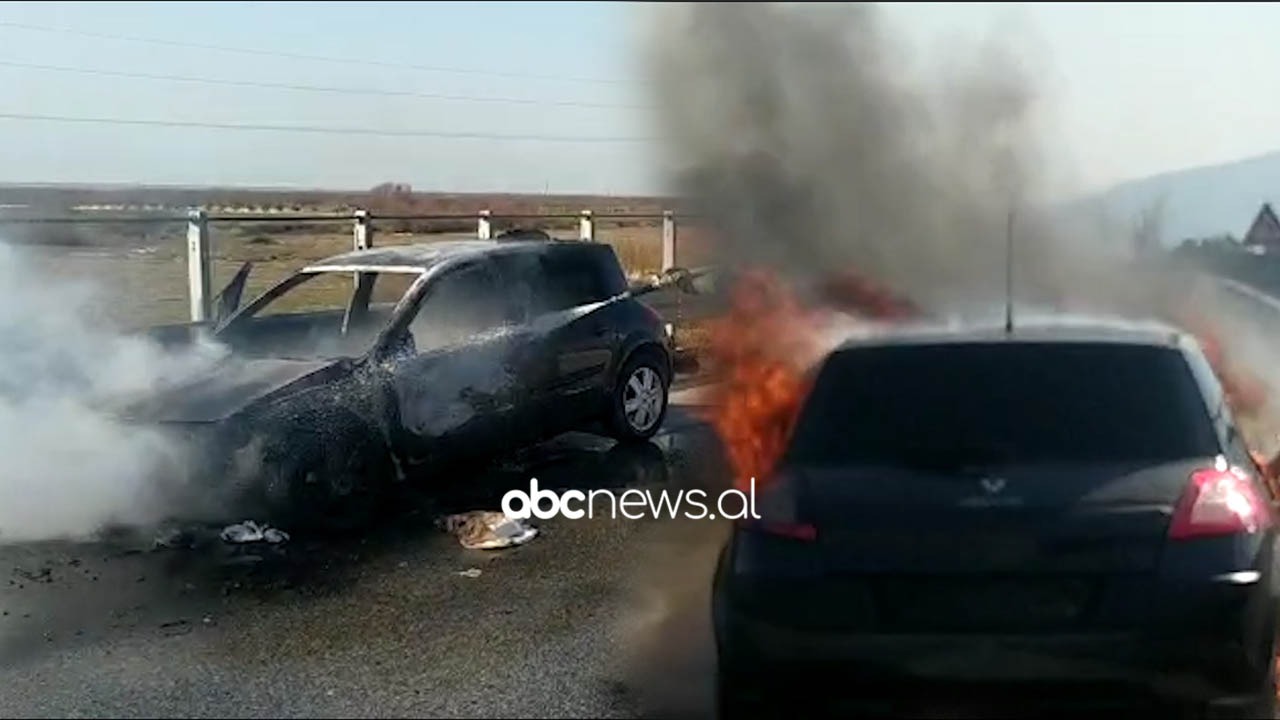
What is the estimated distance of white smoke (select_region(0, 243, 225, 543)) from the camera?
6.87 metres

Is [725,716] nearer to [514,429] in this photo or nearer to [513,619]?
[513,619]

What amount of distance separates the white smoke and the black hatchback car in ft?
13.8

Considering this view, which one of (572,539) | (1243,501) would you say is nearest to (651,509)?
(572,539)

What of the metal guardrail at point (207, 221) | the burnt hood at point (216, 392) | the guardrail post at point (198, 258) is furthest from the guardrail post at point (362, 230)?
the burnt hood at point (216, 392)

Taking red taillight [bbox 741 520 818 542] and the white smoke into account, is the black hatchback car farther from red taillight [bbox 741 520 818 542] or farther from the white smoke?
the white smoke

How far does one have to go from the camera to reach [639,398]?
8.91 meters

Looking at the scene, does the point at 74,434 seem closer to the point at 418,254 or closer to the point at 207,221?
the point at 418,254

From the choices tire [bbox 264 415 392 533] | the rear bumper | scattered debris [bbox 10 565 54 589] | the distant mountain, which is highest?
the distant mountain

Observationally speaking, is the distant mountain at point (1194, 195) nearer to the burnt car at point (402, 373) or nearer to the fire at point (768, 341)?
the fire at point (768, 341)

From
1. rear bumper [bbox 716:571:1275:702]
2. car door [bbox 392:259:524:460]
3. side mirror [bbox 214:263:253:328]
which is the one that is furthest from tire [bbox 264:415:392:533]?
rear bumper [bbox 716:571:1275:702]

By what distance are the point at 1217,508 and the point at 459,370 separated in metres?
4.74

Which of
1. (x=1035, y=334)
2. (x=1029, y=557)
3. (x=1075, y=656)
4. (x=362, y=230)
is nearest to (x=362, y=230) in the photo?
(x=362, y=230)

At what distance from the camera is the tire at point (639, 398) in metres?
8.71

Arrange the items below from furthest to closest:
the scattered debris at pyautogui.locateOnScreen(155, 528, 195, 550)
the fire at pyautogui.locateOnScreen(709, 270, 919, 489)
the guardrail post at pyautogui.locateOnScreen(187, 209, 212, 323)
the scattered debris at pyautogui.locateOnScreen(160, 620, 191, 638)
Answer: the guardrail post at pyautogui.locateOnScreen(187, 209, 212, 323), the scattered debris at pyautogui.locateOnScreen(155, 528, 195, 550), the fire at pyautogui.locateOnScreen(709, 270, 919, 489), the scattered debris at pyautogui.locateOnScreen(160, 620, 191, 638)
